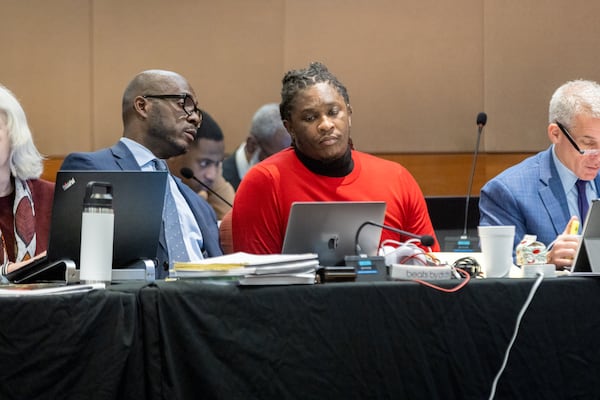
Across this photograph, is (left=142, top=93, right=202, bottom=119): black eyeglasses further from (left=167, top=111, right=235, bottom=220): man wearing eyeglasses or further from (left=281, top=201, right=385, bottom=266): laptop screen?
(left=167, top=111, right=235, bottom=220): man wearing eyeglasses

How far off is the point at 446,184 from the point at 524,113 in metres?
0.61

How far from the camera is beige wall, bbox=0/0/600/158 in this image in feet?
17.9

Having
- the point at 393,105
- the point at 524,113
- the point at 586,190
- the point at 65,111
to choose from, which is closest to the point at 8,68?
the point at 65,111

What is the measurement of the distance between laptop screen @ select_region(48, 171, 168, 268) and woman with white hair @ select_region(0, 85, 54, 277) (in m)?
0.60

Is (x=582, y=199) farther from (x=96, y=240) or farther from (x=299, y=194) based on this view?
(x=96, y=240)

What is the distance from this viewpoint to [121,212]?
219cm

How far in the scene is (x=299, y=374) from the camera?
6.39 feet

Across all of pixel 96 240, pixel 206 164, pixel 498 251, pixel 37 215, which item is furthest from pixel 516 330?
pixel 206 164

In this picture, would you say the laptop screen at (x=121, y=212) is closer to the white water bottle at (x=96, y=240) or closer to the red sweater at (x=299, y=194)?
the white water bottle at (x=96, y=240)

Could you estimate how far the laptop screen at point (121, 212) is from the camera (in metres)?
2.13

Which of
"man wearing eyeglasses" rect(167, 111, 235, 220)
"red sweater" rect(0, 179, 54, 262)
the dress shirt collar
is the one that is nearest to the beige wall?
"man wearing eyeglasses" rect(167, 111, 235, 220)

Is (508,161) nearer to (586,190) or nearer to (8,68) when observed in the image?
(586,190)

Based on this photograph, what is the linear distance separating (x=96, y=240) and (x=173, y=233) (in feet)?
3.06

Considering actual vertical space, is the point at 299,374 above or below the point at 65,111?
below
